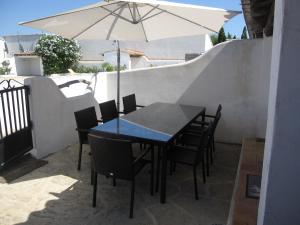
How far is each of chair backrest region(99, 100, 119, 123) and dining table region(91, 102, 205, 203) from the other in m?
0.58

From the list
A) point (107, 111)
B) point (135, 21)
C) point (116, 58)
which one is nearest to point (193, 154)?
point (107, 111)

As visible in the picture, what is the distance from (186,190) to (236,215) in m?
1.12

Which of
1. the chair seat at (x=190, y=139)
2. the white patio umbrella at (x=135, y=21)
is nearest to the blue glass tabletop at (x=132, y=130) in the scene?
the chair seat at (x=190, y=139)

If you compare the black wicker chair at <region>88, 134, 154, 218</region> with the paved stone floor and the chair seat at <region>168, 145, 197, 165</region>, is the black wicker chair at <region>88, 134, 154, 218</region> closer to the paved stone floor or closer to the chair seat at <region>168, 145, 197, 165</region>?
the paved stone floor

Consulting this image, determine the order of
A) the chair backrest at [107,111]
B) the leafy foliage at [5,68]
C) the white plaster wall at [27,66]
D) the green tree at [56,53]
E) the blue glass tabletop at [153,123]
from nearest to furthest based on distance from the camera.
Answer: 1. the blue glass tabletop at [153,123]
2. the chair backrest at [107,111]
3. the green tree at [56,53]
4. the white plaster wall at [27,66]
5. the leafy foliage at [5,68]

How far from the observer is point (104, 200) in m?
3.44

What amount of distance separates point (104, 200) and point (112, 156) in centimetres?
84

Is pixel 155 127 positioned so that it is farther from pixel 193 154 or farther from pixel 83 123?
pixel 83 123

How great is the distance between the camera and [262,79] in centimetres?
512

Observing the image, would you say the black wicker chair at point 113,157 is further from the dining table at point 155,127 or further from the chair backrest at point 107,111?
the chair backrest at point 107,111

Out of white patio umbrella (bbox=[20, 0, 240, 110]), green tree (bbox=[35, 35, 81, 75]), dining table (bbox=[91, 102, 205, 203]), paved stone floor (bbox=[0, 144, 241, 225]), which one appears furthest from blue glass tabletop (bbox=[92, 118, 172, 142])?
green tree (bbox=[35, 35, 81, 75])

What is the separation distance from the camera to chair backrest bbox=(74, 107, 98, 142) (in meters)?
4.11

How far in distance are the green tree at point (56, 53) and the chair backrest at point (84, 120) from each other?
13580 mm

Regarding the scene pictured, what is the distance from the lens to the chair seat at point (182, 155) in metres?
3.60
